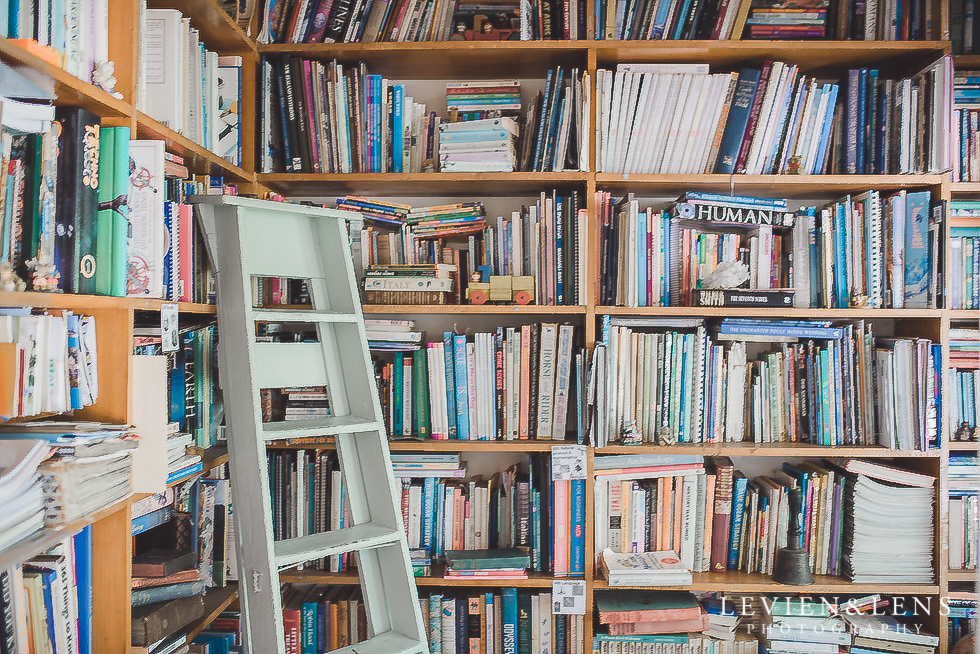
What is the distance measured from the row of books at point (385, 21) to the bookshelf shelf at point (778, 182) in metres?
0.46

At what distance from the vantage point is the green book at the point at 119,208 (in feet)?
4.39

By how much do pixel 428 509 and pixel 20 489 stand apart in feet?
4.12

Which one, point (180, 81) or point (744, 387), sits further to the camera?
point (744, 387)

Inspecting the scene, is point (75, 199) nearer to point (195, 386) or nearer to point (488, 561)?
point (195, 386)

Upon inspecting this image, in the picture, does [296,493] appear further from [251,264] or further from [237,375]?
[251,264]

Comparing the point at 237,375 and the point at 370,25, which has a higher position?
the point at 370,25

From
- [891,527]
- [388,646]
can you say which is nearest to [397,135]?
[388,646]

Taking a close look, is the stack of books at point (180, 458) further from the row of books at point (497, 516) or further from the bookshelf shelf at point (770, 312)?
the bookshelf shelf at point (770, 312)

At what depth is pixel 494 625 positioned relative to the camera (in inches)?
83.8

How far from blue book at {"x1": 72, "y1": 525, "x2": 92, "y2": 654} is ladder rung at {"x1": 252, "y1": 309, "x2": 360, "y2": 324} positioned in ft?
1.83

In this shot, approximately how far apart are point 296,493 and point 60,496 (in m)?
1.03

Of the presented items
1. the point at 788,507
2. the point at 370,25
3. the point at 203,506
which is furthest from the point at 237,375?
the point at 788,507

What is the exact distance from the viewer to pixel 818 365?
212cm

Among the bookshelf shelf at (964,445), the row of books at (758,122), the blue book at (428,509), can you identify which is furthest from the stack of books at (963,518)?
the blue book at (428,509)
